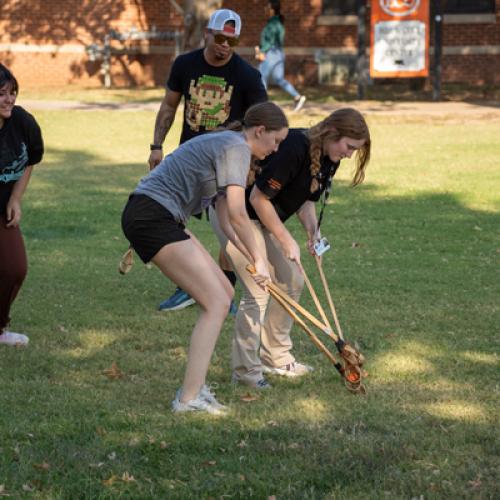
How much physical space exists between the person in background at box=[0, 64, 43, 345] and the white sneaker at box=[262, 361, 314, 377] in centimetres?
163

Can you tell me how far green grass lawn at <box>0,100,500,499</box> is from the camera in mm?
4711

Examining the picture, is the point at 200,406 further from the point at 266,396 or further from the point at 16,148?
the point at 16,148

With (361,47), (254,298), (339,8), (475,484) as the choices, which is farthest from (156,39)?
(475,484)

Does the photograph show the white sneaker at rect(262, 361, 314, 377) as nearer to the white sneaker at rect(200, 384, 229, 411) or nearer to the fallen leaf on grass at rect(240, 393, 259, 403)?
the fallen leaf on grass at rect(240, 393, 259, 403)

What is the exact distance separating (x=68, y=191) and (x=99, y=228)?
2.52m

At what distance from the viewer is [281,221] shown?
6180 millimetres

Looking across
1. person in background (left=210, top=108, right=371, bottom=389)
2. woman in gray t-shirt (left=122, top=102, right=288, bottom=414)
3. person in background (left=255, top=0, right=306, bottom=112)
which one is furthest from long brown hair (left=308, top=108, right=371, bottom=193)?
person in background (left=255, top=0, right=306, bottom=112)

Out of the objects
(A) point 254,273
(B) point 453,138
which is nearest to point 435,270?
(A) point 254,273

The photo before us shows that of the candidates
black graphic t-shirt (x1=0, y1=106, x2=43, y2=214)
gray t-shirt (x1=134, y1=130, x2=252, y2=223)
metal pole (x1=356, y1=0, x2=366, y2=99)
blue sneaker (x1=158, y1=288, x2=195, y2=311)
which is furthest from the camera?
metal pole (x1=356, y1=0, x2=366, y2=99)

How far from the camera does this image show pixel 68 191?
45.8ft

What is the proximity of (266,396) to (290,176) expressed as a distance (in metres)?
1.16

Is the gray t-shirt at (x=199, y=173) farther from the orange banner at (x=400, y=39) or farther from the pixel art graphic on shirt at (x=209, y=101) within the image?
the orange banner at (x=400, y=39)

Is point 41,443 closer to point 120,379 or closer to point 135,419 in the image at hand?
point 135,419

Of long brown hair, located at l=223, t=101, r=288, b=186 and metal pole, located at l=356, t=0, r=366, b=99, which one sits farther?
metal pole, located at l=356, t=0, r=366, b=99
